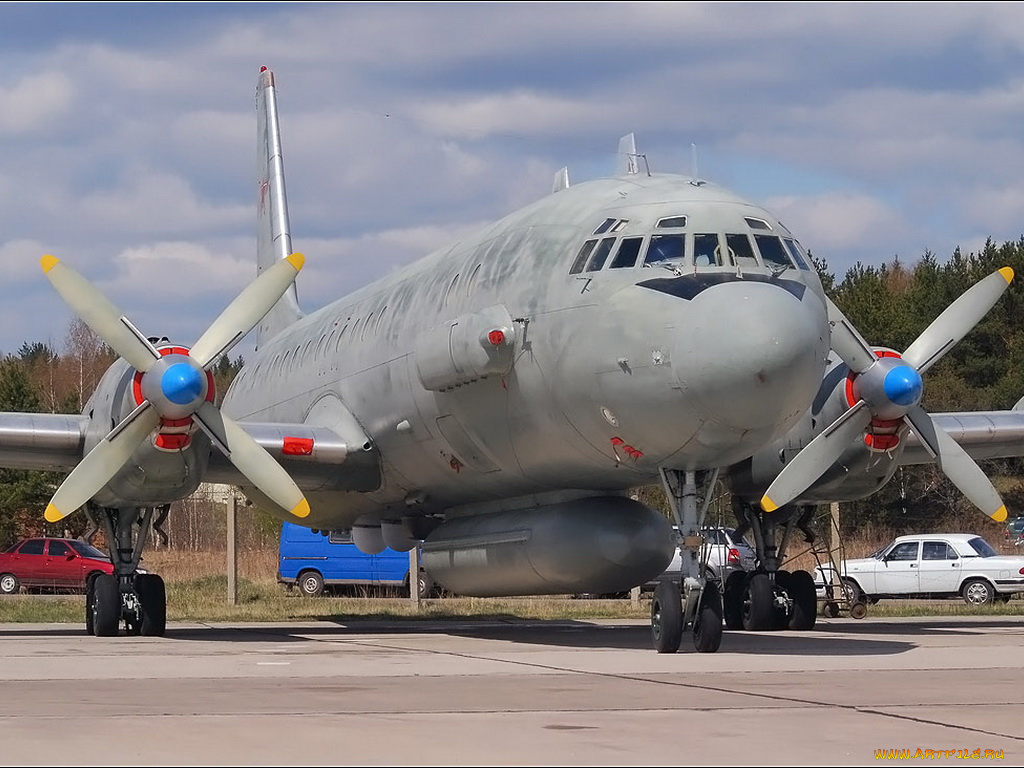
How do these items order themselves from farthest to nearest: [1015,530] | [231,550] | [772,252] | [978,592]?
[1015,530] < [978,592] < [231,550] < [772,252]

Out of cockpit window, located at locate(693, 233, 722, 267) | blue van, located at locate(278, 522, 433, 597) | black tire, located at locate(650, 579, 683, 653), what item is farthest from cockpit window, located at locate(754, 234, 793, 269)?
blue van, located at locate(278, 522, 433, 597)

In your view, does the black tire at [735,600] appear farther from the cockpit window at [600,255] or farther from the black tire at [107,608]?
the black tire at [107,608]

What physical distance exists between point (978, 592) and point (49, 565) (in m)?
23.8

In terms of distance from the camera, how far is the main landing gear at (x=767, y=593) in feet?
64.7

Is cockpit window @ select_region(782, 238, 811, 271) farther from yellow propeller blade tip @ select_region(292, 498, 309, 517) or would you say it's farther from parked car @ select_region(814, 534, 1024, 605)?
parked car @ select_region(814, 534, 1024, 605)

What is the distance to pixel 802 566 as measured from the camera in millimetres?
→ 43719

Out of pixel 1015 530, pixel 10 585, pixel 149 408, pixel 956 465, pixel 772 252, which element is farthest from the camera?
pixel 1015 530

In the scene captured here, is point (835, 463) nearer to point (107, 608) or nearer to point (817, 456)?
point (817, 456)

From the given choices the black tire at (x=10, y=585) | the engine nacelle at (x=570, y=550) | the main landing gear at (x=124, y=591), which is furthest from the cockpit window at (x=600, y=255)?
the black tire at (x=10, y=585)

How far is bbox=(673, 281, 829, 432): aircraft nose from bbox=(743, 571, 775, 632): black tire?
19.4 feet

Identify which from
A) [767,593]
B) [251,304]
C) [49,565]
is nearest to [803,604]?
[767,593]

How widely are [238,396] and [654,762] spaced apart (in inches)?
847

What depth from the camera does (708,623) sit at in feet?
47.2

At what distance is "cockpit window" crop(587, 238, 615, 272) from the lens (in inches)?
605
